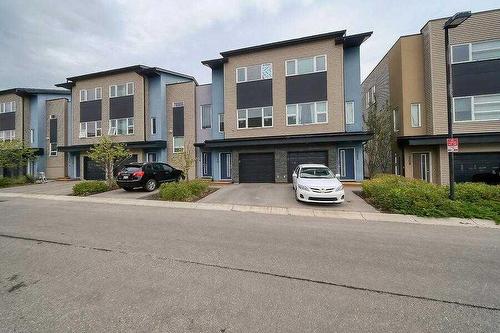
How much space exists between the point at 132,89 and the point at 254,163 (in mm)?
14120

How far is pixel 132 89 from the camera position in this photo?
22.4 meters

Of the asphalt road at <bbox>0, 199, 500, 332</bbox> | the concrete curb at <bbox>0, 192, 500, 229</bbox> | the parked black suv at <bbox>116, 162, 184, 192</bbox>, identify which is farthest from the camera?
the parked black suv at <bbox>116, 162, 184, 192</bbox>

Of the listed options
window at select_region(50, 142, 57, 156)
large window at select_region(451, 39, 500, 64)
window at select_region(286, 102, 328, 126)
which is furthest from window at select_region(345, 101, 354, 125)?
window at select_region(50, 142, 57, 156)

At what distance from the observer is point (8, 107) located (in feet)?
92.1

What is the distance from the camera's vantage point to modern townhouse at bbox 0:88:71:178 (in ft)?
86.4

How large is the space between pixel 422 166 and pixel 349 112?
652 cm

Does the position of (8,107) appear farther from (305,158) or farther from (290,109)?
(305,158)

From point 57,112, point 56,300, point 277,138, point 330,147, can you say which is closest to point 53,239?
point 56,300

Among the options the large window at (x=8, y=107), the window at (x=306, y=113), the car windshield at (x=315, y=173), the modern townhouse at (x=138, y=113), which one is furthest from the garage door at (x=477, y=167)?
the large window at (x=8, y=107)

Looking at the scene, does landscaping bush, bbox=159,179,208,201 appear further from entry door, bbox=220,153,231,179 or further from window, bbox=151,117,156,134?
window, bbox=151,117,156,134

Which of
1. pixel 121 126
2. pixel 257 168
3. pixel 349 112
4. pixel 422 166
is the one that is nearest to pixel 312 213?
pixel 257 168

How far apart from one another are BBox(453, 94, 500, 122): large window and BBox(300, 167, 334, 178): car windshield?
1078 cm

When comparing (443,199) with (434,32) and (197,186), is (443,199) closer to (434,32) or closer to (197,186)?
(197,186)

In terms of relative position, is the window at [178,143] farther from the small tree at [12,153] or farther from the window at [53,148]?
the window at [53,148]
